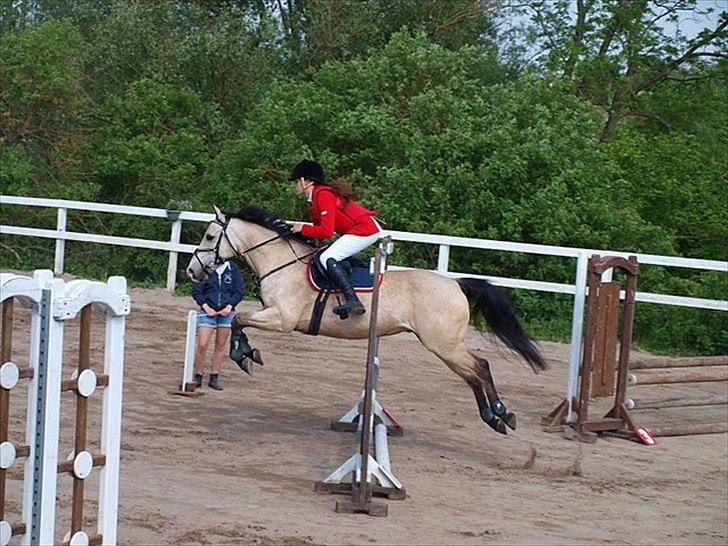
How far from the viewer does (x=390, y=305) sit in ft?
31.8

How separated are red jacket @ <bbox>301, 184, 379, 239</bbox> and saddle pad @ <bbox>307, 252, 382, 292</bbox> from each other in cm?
25

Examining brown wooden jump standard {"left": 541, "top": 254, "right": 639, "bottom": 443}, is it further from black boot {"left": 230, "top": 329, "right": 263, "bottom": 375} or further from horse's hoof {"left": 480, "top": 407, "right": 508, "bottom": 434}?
black boot {"left": 230, "top": 329, "right": 263, "bottom": 375}

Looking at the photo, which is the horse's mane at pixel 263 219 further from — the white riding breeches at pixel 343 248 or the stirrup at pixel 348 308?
the stirrup at pixel 348 308

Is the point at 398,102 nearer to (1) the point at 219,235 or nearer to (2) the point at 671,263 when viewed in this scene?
(2) the point at 671,263

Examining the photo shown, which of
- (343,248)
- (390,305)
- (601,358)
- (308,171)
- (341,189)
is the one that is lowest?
(601,358)

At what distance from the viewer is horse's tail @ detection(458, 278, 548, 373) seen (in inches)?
396

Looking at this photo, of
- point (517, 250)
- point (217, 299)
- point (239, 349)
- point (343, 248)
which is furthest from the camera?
point (517, 250)

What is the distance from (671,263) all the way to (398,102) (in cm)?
807

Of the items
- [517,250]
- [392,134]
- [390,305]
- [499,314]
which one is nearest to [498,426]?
[499,314]

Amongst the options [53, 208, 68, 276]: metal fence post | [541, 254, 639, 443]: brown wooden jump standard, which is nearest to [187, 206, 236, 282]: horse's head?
[541, 254, 639, 443]: brown wooden jump standard

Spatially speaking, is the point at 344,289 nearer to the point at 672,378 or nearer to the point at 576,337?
the point at 576,337

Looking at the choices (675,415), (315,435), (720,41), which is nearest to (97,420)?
(315,435)

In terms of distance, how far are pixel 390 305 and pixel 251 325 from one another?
113 cm

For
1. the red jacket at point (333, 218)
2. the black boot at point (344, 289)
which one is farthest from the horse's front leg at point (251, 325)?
the red jacket at point (333, 218)
